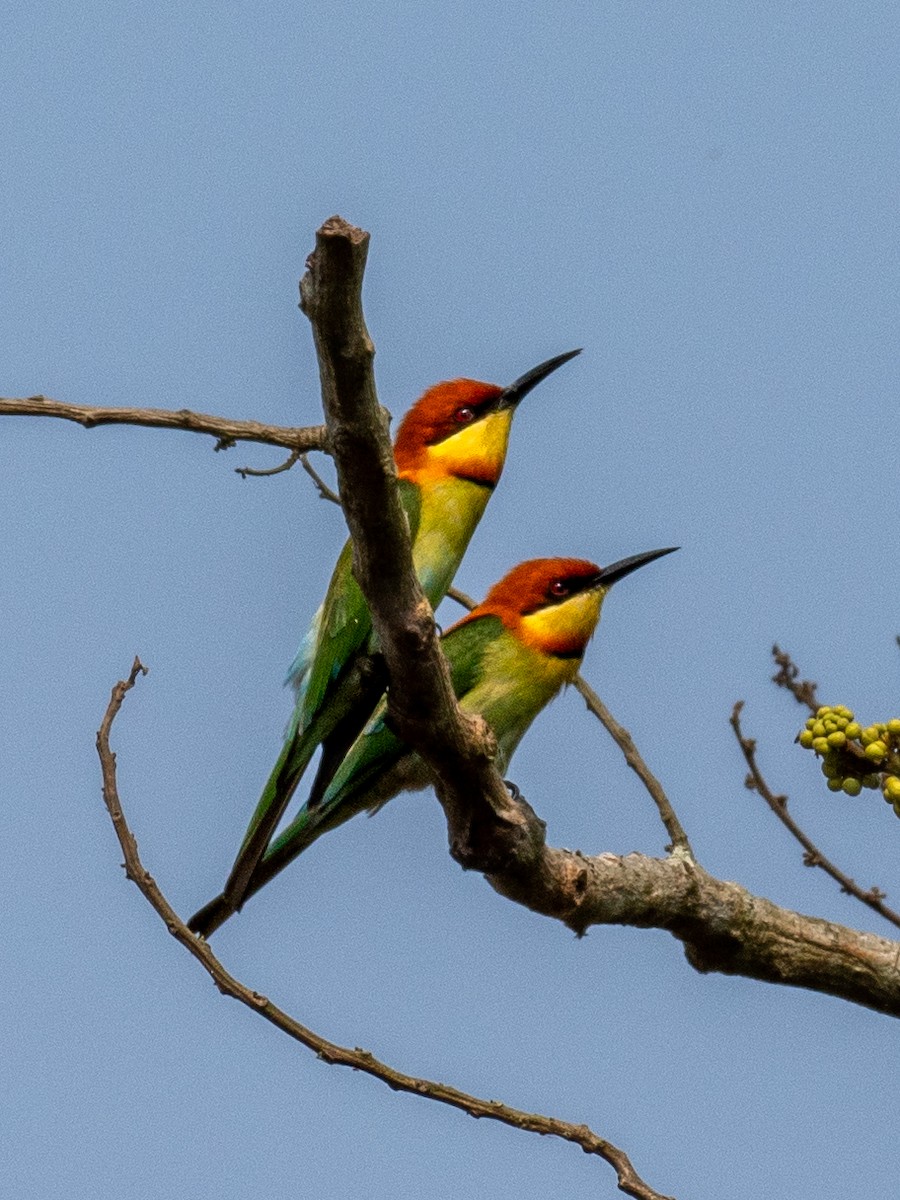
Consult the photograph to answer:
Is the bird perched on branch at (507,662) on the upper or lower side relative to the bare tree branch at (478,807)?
upper

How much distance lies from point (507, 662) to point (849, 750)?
194 cm

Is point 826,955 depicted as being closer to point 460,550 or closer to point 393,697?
point 393,697

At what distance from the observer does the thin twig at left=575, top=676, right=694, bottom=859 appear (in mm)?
3518

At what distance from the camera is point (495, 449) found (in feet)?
15.6

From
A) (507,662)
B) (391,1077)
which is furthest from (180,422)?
(507,662)

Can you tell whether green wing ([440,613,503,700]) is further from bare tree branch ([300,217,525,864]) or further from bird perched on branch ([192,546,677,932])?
bare tree branch ([300,217,525,864])

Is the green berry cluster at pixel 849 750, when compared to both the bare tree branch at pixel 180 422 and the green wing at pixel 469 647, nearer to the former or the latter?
the bare tree branch at pixel 180 422

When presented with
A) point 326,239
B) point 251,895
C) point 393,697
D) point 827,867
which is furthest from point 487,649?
point 326,239

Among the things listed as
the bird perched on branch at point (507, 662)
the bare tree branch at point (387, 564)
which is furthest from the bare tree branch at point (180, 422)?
the bird perched on branch at point (507, 662)

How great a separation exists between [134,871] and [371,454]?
0.87 m

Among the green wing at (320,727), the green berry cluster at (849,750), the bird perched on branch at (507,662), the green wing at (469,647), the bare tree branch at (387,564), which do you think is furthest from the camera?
the green wing at (469,647)

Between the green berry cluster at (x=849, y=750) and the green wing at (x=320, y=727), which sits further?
the green wing at (x=320, y=727)

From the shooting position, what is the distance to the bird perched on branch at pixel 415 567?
3871 millimetres

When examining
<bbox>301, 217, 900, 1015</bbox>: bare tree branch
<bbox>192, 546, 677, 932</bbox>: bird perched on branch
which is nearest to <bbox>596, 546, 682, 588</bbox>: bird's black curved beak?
<bbox>192, 546, 677, 932</bbox>: bird perched on branch
